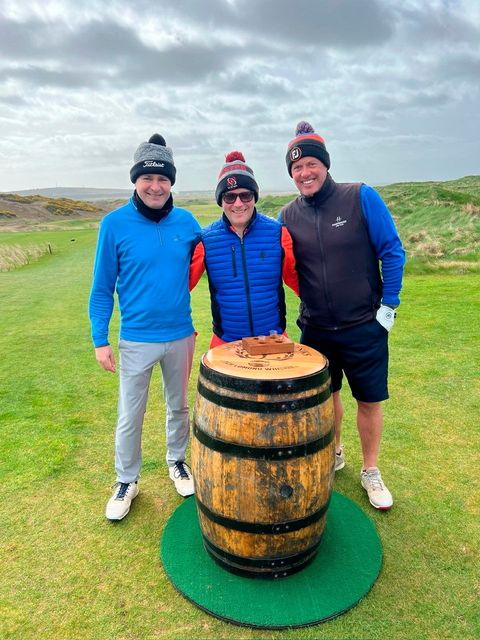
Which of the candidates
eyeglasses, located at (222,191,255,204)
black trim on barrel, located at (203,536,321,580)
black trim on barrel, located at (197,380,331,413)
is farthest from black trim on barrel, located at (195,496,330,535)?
eyeglasses, located at (222,191,255,204)

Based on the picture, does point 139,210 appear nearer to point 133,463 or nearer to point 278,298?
point 278,298

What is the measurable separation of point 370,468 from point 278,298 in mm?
1550

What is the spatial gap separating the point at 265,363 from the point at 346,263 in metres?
1.11

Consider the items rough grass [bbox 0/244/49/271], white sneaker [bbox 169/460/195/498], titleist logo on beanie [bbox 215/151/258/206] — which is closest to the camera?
titleist logo on beanie [bbox 215/151/258/206]

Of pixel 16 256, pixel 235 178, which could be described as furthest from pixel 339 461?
pixel 16 256

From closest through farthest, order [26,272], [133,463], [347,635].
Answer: [347,635] < [133,463] < [26,272]

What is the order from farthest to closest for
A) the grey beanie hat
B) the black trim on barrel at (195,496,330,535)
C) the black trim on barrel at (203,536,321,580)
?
the grey beanie hat, the black trim on barrel at (203,536,321,580), the black trim on barrel at (195,496,330,535)

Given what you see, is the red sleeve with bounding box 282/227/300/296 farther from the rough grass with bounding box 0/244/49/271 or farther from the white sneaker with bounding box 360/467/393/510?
the rough grass with bounding box 0/244/49/271

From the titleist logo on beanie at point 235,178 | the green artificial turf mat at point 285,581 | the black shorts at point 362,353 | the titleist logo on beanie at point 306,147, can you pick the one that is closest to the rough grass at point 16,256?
the titleist logo on beanie at point 235,178

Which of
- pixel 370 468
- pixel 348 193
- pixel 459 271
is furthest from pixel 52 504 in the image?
pixel 459 271

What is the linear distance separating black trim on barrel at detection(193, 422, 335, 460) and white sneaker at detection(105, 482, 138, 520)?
1210 millimetres

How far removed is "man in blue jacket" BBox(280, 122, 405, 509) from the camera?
3.43 meters

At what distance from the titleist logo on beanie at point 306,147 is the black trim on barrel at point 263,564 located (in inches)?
102

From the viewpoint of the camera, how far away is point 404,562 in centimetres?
304
